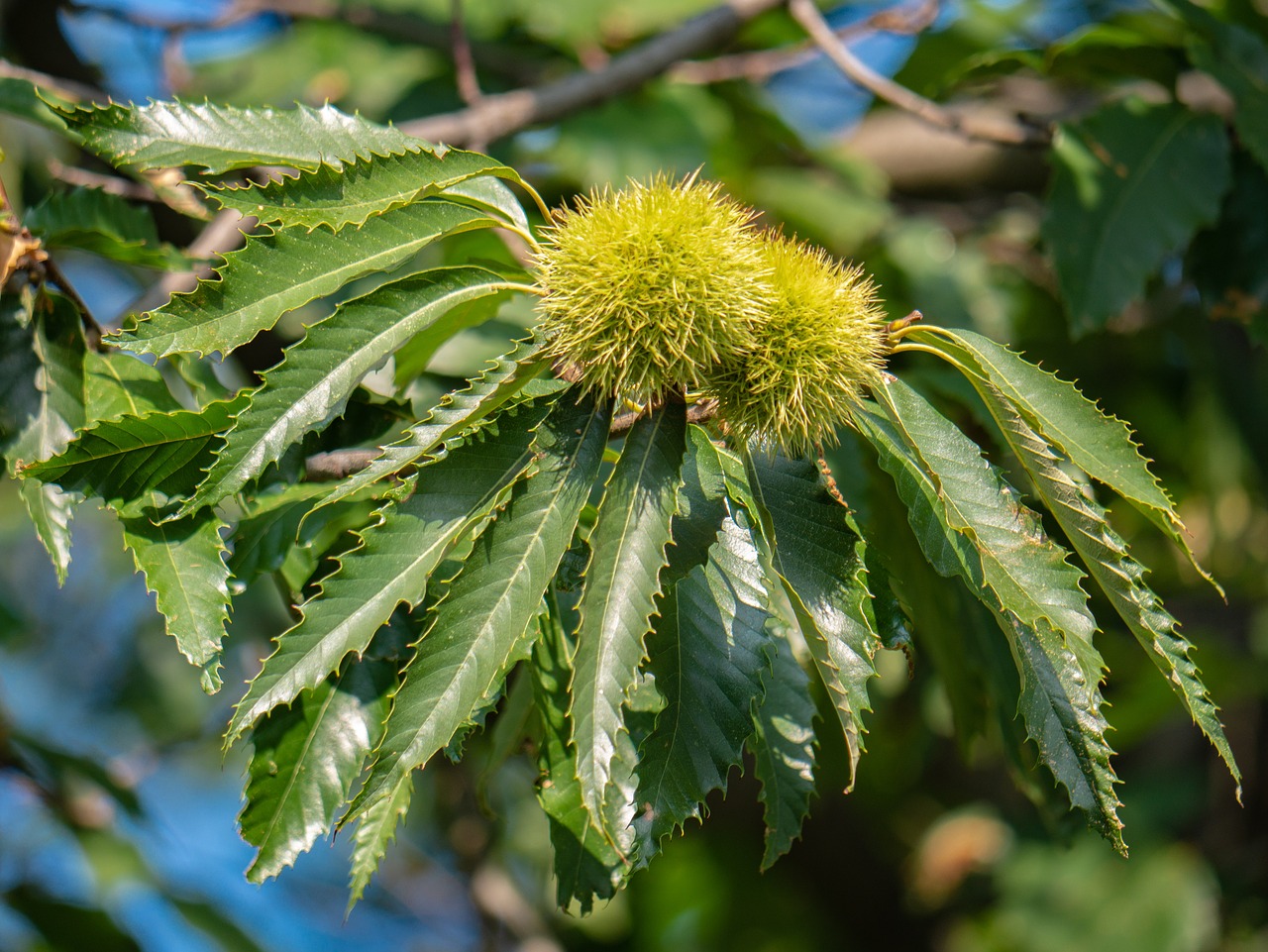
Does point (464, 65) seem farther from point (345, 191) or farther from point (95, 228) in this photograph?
point (345, 191)

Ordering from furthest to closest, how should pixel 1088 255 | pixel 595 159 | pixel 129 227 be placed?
pixel 595 159 → pixel 1088 255 → pixel 129 227

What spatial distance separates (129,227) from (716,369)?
0.84 metres

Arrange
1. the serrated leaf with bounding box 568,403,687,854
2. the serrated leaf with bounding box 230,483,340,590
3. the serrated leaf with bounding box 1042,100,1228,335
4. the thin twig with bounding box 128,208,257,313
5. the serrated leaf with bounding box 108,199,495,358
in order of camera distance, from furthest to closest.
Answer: the serrated leaf with bounding box 1042,100,1228,335 < the thin twig with bounding box 128,208,257,313 < the serrated leaf with bounding box 230,483,340,590 < the serrated leaf with bounding box 108,199,495,358 < the serrated leaf with bounding box 568,403,687,854

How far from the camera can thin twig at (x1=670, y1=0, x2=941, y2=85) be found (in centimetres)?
227

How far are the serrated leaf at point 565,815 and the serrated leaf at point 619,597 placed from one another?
69 mm

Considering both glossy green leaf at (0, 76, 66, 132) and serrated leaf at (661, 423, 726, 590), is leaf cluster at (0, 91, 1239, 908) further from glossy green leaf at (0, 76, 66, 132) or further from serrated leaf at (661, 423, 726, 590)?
glossy green leaf at (0, 76, 66, 132)

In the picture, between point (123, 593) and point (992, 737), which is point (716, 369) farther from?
point (123, 593)

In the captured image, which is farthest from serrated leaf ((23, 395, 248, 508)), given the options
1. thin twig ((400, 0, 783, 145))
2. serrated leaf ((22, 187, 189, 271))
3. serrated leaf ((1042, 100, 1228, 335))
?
serrated leaf ((1042, 100, 1228, 335))

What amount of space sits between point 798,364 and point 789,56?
198cm

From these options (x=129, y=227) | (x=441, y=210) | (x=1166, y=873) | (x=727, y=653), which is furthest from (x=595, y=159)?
(x=1166, y=873)

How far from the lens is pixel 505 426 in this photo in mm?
970

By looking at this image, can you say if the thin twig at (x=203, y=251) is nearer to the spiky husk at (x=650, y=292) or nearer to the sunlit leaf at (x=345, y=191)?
the sunlit leaf at (x=345, y=191)

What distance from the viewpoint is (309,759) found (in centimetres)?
107

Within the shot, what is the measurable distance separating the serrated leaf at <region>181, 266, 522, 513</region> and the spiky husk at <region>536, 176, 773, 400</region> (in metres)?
0.14
